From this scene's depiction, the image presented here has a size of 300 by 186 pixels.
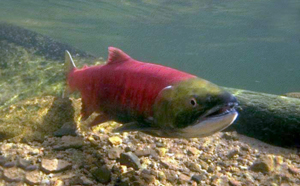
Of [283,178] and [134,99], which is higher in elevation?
[134,99]

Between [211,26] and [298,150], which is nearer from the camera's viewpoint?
[298,150]

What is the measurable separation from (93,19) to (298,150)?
32634 millimetres

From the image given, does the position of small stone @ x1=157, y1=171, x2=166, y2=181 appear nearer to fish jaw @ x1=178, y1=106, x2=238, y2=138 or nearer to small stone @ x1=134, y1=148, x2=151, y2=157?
small stone @ x1=134, y1=148, x2=151, y2=157

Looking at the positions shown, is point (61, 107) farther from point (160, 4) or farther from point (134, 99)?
point (160, 4)

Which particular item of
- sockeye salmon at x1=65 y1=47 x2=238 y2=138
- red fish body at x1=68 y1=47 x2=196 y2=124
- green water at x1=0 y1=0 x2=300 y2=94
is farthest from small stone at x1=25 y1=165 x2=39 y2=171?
green water at x1=0 y1=0 x2=300 y2=94

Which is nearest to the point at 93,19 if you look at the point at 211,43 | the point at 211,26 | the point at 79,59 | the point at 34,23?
the point at 34,23

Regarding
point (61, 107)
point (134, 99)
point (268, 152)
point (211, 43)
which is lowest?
point (211, 43)

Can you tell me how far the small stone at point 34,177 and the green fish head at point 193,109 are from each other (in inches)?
56.2

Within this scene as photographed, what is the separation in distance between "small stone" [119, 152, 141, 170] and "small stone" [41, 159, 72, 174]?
0.66 metres

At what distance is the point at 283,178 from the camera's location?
152 inches

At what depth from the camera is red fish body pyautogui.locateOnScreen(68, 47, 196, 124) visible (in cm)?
305

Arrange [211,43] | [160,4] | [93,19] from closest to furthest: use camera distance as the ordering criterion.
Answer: [160,4] < [93,19] < [211,43]

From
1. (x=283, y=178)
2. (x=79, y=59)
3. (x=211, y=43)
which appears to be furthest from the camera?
(x=211, y=43)

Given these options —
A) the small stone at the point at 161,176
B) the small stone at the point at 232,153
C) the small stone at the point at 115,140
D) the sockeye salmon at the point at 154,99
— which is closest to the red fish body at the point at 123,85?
the sockeye salmon at the point at 154,99
